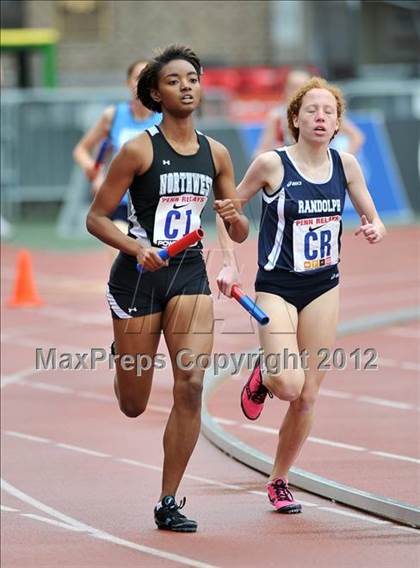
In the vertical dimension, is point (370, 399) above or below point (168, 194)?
below

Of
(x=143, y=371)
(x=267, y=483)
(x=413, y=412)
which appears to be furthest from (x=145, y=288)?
(x=413, y=412)

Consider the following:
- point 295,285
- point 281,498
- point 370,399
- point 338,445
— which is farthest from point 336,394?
point 295,285

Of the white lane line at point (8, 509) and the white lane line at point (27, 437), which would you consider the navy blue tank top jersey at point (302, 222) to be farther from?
the white lane line at point (27, 437)

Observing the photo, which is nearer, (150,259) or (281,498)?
(150,259)

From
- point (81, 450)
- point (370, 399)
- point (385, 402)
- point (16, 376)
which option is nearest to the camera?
point (81, 450)

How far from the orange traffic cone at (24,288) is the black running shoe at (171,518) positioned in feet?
29.7

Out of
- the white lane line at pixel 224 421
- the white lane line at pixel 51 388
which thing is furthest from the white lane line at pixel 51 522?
the white lane line at pixel 51 388

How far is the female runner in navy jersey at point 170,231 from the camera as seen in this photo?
25.0ft

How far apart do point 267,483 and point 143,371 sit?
1.22m

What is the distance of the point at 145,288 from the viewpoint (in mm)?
7754

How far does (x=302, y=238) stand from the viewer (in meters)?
7.97

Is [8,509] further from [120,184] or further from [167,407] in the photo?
[167,407]

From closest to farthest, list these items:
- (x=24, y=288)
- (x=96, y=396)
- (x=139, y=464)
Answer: (x=139, y=464)
(x=96, y=396)
(x=24, y=288)

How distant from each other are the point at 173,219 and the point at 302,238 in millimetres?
733
